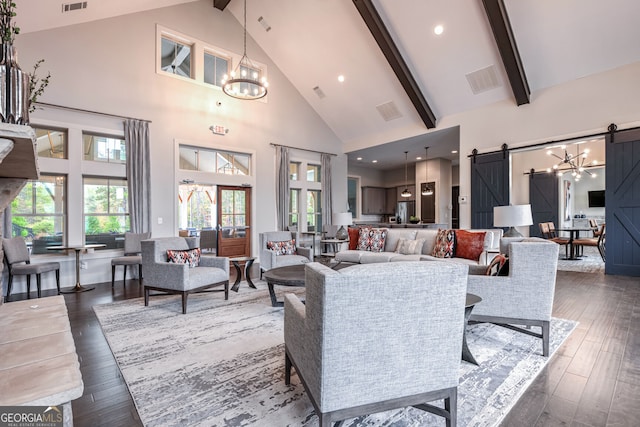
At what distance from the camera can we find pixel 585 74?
5609 millimetres

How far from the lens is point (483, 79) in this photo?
6270mm

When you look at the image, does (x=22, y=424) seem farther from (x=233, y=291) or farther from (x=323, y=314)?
(x=233, y=291)

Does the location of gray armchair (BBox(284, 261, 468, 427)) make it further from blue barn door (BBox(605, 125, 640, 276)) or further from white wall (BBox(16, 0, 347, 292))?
blue barn door (BBox(605, 125, 640, 276))

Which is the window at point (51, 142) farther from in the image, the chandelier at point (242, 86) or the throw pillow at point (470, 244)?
the throw pillow at point (470, 244)

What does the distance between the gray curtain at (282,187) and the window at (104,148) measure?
11.1ft

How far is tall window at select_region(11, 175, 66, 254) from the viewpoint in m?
4.90

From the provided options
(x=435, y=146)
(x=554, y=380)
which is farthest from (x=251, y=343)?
(x=435, y=146)

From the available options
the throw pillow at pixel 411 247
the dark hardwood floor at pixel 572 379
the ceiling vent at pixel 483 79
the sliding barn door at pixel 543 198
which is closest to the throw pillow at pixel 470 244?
the throw pillow at pixel 411 247

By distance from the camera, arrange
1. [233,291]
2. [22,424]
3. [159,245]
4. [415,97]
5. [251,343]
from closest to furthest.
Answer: [22,424]
[251,343]
[159,245]
[233,291]
[415,97]

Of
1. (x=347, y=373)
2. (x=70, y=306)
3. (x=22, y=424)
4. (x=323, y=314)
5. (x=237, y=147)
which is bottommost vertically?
(x=70, y=306)

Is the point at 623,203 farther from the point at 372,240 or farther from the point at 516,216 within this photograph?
the point at 372,240

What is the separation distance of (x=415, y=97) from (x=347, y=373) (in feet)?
21.9

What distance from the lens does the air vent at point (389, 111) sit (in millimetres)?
7695

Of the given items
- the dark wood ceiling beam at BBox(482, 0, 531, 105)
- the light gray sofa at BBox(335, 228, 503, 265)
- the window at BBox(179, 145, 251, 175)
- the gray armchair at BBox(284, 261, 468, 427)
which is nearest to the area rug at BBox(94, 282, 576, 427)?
the gray armchair at BBox(284, 261, 468, 427)
